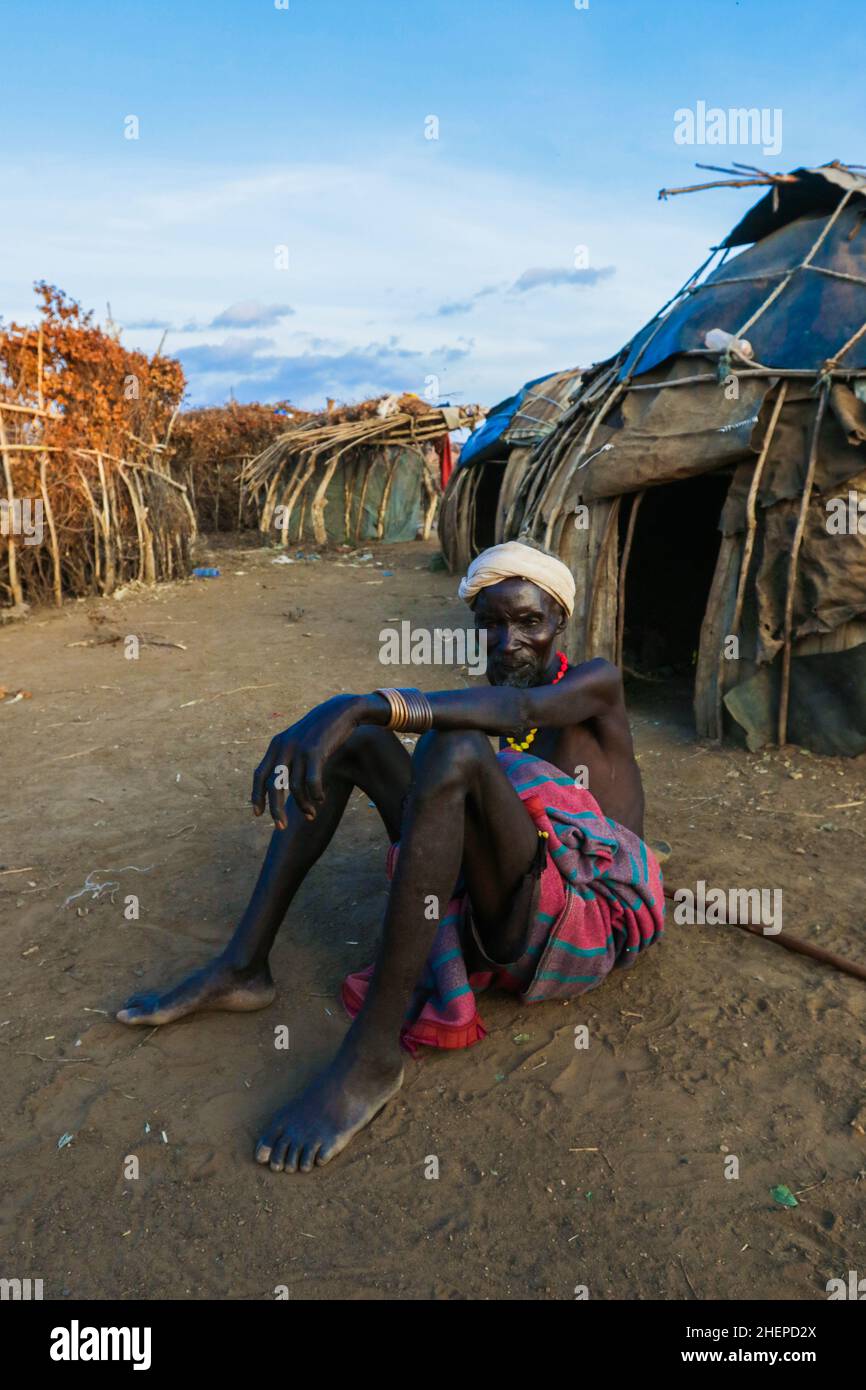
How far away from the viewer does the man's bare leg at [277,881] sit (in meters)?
2.33

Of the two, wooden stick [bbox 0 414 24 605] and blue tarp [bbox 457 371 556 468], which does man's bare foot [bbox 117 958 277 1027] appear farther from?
blue tarp [bbox 457 371 556 468]

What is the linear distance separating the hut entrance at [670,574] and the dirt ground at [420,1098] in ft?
8.04

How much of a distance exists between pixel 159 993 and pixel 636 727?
10.6 ft

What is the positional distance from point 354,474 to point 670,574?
333 inches

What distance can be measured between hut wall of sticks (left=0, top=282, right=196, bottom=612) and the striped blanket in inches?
269

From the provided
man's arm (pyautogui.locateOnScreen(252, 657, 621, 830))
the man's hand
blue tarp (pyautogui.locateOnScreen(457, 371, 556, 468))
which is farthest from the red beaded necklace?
blue tarp (pyautogui.locateOnScreen(457, 371, 556, 468))

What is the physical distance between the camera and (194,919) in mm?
2914

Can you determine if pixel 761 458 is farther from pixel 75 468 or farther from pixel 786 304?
pixel 75 468

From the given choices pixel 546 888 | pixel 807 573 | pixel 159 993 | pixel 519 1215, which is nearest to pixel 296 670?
pixel 807 573

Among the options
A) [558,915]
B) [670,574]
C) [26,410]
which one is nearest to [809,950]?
[558,915]

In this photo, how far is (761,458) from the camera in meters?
4.50

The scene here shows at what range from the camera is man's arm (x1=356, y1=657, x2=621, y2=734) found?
2006mm

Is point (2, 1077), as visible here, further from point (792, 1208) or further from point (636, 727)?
point (636, 727)

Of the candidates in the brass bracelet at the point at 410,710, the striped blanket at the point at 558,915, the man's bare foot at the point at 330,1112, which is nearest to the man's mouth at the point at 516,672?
the striped blanket at the point at 558,915
